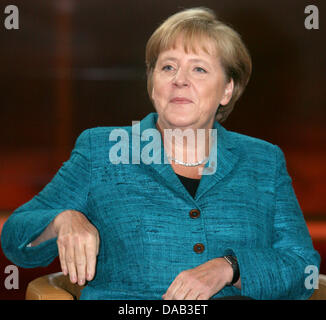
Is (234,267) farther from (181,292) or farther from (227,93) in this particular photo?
(227,93)

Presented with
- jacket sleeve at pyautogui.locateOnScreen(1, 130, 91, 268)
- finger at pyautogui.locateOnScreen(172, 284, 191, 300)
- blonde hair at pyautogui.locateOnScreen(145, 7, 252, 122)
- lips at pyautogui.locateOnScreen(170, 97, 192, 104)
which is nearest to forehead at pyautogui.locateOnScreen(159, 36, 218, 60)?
blonde hair at pyautogui.locateOnScreen(145, 7, 252, 122)

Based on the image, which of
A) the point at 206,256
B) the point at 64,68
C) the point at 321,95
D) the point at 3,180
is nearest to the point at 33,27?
the point at 64,68

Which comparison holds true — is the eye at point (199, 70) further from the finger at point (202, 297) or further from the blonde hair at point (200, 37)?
the finger at point (202, 297)

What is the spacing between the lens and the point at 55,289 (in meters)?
1.30

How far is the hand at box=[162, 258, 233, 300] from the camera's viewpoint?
1148mm

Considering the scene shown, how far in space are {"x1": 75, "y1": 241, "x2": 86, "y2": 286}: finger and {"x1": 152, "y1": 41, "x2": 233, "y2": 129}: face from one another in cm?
45

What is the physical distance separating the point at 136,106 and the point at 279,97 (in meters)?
1.01

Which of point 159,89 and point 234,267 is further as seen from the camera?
point 159,89

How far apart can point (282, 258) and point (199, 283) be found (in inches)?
11.0

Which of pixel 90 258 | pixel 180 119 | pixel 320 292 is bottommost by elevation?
pixel 320 292

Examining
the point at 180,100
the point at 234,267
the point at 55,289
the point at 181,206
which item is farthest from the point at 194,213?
the point at 55,289

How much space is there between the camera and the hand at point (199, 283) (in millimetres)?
1148

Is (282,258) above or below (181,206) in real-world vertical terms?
below

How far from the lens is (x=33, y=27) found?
3510mm
